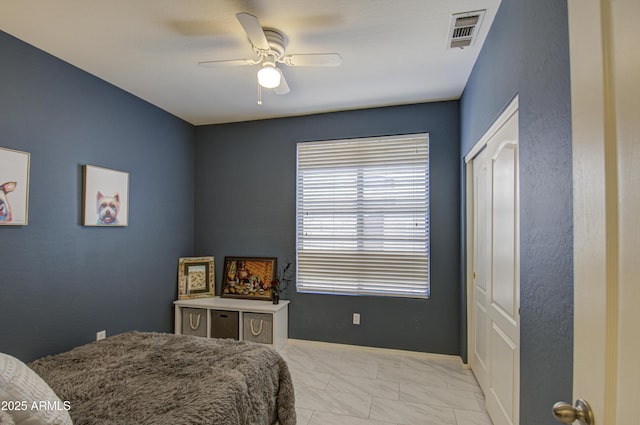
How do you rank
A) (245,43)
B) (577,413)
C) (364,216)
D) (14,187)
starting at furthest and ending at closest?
(364,216), (245,43), (14,187), (577,413)

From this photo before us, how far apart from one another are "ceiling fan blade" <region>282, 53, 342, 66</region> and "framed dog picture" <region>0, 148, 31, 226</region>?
79.2 inches

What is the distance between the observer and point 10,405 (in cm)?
104

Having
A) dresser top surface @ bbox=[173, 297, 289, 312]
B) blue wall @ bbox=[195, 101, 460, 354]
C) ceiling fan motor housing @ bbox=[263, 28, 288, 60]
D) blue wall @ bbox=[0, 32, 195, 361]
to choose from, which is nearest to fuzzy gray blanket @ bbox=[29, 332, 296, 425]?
blue wall @ bbox=[0, 32, 195, 361]

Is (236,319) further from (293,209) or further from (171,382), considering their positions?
(171,382)

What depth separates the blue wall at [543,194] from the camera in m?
1.10

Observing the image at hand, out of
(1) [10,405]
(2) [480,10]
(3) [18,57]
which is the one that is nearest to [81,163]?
(3) [18,57]

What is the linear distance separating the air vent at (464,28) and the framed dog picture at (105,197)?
3111 millimetres

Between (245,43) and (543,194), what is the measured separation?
212 cm

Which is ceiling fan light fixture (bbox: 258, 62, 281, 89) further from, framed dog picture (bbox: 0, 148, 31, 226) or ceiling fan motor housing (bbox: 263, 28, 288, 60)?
framed dog picture (bbox: 0, 148, 31, 226)

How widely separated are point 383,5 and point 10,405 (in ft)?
8.32

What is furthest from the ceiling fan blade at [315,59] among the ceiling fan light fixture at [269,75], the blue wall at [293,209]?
the blue wall at [293,209]

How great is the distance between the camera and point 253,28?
1.73m

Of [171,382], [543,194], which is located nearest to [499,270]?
[543,194]

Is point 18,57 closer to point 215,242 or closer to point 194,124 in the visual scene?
point 194,124
